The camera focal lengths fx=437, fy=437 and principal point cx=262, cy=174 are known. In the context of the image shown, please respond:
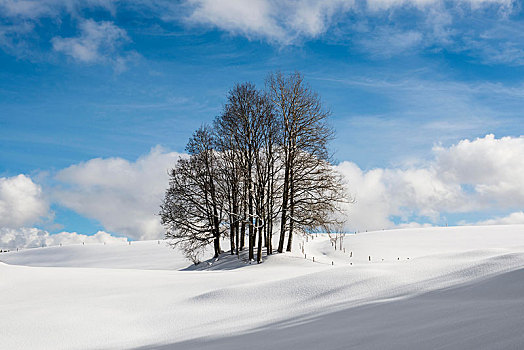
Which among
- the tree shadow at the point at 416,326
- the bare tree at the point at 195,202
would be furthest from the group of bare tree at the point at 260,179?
the tree shadow at the point at 416,326

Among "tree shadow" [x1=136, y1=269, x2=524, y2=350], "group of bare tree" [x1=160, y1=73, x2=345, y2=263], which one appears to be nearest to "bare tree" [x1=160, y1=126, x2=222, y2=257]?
"group of bare tree" [x1=160, y1=73, x2=345, y2=263]

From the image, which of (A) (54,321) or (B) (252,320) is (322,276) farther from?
(A) (54,321)

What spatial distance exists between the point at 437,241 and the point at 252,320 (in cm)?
2191

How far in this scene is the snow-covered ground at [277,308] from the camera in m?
5.21

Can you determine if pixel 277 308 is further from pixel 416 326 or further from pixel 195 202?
pixel 195 202

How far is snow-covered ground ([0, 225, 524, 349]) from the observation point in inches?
205

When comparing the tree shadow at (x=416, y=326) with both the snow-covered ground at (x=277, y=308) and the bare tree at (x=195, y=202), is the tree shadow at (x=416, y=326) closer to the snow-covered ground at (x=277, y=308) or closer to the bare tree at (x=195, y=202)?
the snow-covered ground at (x=277, y=308)

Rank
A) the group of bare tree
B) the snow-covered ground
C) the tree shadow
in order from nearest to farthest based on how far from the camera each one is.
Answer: the tree shadow, the snow-covered ground, the group of bare tree

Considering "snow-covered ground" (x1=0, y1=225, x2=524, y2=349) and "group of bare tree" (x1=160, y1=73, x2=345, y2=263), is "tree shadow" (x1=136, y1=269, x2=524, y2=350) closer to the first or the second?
"snow-covered ground" (x1=0, y1=225, x2=524, y2=349)

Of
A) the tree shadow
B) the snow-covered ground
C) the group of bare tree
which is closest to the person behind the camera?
the tree shadow

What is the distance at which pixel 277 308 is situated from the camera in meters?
8.98

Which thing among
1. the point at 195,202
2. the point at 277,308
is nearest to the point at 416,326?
the point at 277,308

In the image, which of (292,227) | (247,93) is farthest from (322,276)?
(247,93)

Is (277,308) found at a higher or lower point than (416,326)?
lower
